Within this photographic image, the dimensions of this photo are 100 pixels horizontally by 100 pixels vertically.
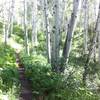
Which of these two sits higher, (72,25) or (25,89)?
(72,25)

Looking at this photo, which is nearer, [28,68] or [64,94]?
[64,94]

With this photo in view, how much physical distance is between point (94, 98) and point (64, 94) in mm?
962

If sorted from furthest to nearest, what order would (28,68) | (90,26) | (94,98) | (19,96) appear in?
(90,26) < (28,68) < (19,96) < (94,98)

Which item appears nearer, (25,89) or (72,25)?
(72,25)

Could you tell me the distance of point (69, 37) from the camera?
37.2 feet

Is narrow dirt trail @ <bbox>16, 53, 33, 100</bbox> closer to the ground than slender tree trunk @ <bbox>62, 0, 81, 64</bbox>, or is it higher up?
closer to the ground

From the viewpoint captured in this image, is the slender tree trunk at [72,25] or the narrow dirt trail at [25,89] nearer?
the narrow dirt trail at [25,89]

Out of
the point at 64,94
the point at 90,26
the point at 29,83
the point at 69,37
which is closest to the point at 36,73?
the point at 29,83

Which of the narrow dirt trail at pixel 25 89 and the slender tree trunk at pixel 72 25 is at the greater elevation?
the slender tree trunk at pixel 72 25

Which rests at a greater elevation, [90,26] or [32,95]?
[90,26]

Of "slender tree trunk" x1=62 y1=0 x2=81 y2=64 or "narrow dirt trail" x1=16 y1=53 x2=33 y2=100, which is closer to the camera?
"narrow dirt trail" x1=16 y1=53 x2=33 y2=100

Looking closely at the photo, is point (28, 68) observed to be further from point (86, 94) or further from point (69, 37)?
point (86, 94)

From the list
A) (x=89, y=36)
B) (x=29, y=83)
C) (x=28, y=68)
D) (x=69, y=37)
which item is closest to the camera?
(x=69, y=37)

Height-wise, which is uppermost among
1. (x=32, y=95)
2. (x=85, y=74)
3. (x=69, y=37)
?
(x=69, y=37)
